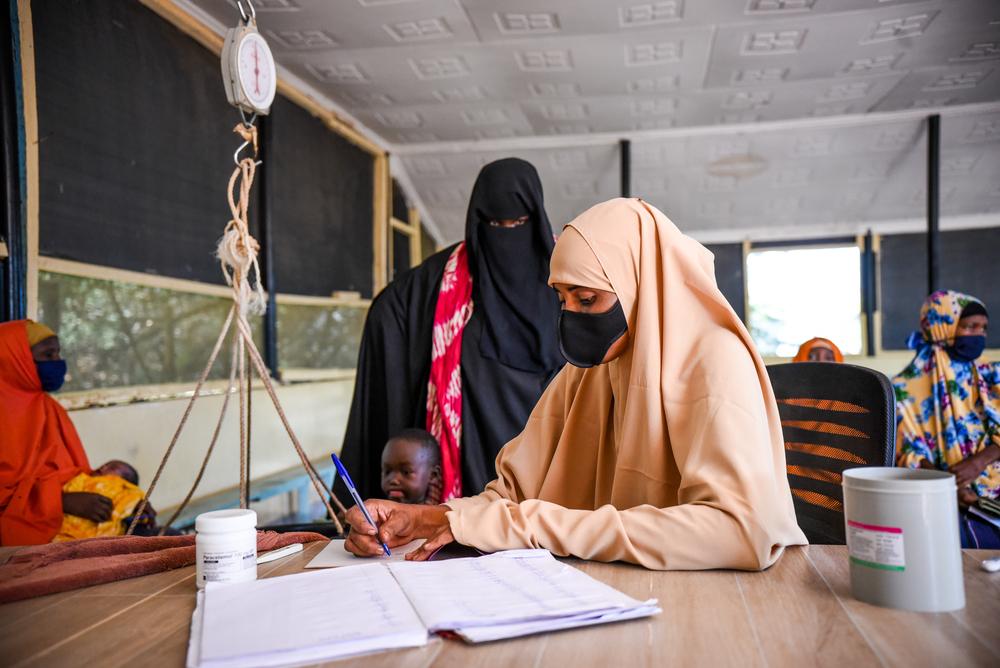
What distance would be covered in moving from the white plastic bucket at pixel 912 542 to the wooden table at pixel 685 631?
23mm

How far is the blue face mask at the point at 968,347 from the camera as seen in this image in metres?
3.45

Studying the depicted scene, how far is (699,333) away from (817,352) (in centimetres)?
364

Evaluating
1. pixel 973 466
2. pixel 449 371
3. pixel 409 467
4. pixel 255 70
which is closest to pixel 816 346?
pixel 973 466

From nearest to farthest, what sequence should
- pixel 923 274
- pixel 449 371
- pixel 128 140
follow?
1. pixel 449 371
2. pixel 128 140
3. pixel 923 274

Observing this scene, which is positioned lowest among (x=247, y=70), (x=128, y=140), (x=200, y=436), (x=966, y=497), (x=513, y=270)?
(x=966, y=497)

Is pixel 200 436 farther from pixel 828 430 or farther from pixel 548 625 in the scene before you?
pixel 548 625

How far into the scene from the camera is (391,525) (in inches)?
51.6

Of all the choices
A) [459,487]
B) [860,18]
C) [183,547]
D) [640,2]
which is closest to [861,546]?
[183,547]

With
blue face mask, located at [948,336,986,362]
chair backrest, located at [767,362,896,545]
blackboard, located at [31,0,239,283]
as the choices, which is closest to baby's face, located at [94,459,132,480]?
blackboard, located at [31,0,239,283]

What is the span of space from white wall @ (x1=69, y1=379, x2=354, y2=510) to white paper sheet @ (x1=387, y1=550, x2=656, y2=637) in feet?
8.01

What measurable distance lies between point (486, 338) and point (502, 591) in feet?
5.45

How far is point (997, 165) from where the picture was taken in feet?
17.9

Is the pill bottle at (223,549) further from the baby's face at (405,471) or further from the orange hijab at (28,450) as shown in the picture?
the orange hijab at (28,450)

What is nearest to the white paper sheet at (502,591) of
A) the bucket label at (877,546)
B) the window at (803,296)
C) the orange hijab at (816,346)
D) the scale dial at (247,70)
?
the bucket label at (877,546)
